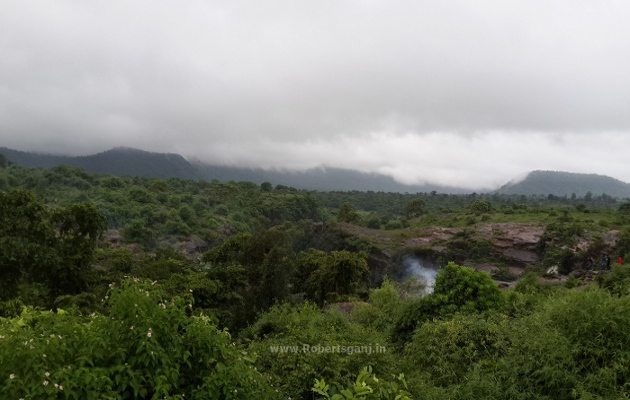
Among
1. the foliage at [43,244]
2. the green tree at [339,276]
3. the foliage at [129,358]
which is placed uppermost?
the foliage at [129,358]

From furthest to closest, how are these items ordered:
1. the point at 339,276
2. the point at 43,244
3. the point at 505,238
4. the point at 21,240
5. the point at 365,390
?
the point at 505,238
the point at 339,276
the point at 43,244
the point at 21,240
the point at 365,390

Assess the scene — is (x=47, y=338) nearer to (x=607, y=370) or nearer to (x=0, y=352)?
(x=0, y=352)

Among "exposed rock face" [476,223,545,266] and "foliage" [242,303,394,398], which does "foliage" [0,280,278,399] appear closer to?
"foliage" [242,303,394,398]

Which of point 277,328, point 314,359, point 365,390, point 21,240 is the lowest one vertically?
point 277,328

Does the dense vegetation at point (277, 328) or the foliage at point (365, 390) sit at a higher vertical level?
the foliage at point (365, 390)

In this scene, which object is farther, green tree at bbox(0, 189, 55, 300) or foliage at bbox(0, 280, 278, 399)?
green tree at bbox(0, 189, 55, 300)

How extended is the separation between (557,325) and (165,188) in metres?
88.4

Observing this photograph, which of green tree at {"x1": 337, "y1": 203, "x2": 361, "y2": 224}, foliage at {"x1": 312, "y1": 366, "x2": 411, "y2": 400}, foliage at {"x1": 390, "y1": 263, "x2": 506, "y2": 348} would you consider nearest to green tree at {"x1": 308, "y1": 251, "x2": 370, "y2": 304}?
foliage at {"x1": 390, "y1": 263, "x2": 506, "y2": 348}

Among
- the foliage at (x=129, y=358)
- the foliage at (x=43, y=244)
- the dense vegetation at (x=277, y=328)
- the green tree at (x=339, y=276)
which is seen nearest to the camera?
the foliage at (x=129, y=358)

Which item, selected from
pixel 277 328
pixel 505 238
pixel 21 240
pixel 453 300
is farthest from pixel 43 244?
pixel 505 238

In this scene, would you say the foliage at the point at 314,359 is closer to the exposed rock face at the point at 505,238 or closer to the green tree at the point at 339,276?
the green tree at the point at 339,276

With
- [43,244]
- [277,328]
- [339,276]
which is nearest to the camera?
[277,328]

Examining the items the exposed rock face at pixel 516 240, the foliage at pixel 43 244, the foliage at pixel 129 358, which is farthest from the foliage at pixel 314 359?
the exposed rock face at pixel 516 240

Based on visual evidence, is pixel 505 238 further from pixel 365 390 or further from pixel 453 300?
pixel 365 390
